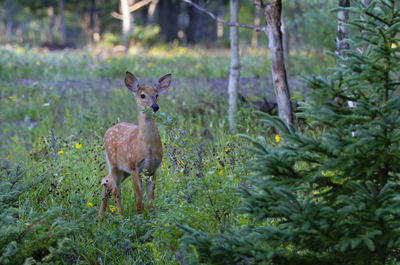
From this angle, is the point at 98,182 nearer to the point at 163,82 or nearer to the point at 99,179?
the point at 99,179

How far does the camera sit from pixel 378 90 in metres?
3.05

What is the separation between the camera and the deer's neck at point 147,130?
4855 millimetres

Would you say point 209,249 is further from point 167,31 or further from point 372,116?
point 167,31

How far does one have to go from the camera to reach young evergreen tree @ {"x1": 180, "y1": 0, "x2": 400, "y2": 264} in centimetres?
276

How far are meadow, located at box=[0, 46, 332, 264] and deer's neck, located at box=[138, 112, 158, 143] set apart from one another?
17 cm

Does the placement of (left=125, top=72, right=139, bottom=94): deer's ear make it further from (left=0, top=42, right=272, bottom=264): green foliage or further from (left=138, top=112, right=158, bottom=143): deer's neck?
(left=0, top=42, right=272, bottom=264): green foliage

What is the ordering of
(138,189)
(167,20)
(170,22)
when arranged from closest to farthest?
(138,189)
(167,20)
(170,22)

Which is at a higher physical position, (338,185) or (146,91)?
(146,91)

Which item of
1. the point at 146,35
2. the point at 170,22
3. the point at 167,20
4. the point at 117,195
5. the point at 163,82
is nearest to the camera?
the point at 117,195

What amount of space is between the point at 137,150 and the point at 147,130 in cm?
22

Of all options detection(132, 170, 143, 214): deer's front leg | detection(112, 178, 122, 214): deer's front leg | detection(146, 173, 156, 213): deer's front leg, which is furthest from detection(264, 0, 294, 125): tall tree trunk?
detection(112, 178, 122, 214): deer's front leg

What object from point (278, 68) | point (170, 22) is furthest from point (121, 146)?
point (170, 22)

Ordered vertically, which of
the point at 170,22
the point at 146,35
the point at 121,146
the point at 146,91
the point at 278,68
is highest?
the point at 170,22

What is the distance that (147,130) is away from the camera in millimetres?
4871
